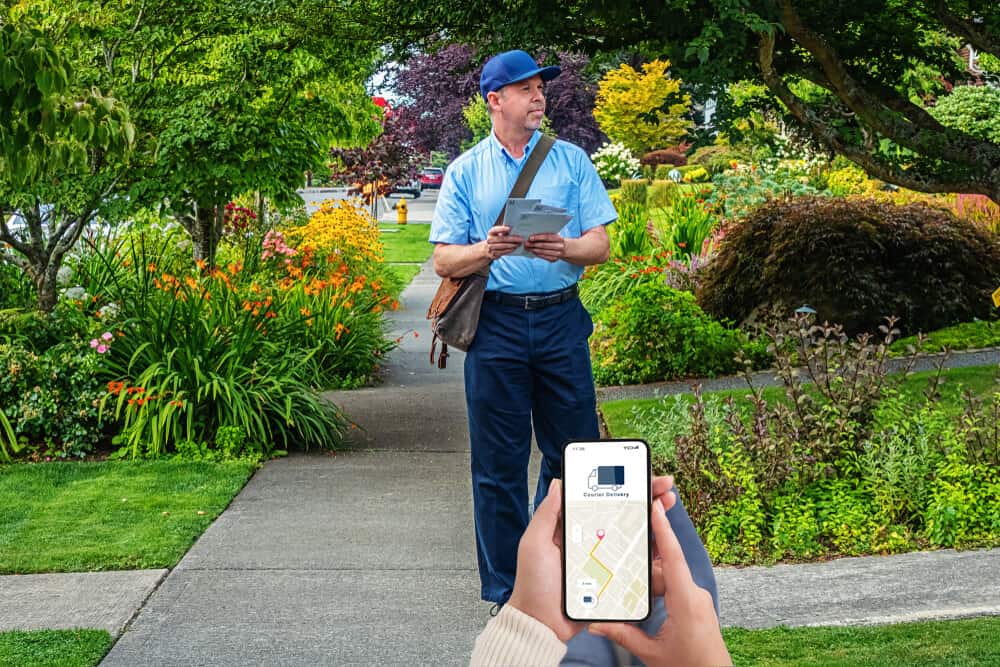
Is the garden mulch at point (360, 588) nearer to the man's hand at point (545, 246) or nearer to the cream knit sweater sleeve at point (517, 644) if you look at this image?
the man's hand at point (545, 246)

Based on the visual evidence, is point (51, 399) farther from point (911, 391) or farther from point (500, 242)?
point (911, 391)

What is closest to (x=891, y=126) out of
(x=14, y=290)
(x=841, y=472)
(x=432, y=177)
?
(x=841, y=472)

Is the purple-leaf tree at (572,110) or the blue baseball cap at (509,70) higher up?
the purple-leaf tree at (572,110)

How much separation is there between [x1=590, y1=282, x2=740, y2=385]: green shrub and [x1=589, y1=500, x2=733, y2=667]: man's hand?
28.7 feet

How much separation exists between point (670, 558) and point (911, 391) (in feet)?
22.2

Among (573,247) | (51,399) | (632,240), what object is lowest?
(51,399)

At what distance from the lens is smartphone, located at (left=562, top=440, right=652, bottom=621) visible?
1.50m

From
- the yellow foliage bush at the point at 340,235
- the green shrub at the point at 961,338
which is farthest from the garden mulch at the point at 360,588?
the yellow foliage bush at the point at 340,235

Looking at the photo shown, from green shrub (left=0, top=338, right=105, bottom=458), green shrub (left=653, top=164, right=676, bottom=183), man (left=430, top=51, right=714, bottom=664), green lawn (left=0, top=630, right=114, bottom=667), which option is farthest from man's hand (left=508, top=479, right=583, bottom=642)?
green shrub (left=653, top=164, right=676, bottom=183)

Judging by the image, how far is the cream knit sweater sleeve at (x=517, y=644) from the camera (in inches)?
54.5

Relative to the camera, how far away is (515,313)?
4598mm

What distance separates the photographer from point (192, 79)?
28.7 feet

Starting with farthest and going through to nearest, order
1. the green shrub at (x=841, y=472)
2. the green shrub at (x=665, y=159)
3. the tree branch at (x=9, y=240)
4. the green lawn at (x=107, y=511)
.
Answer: the green shrub at (x=665, y=159)
the tree branch at (x=9, y=240)
the green lawn at (x=107, y=511)
the green shrub at (x=841, y=472)

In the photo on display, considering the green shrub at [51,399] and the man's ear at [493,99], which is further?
the green shrub at [51,399]
